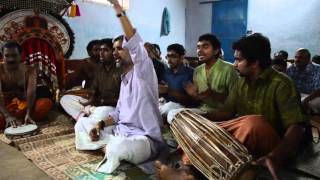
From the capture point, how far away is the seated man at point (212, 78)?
2.83 m

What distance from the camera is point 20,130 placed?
9.81ft

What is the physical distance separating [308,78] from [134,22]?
13.4 ft

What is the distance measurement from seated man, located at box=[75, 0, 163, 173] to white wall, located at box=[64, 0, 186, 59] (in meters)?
3.79

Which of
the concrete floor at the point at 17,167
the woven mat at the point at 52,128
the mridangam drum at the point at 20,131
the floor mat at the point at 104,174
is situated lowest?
the concrete floor at the point at 17,167

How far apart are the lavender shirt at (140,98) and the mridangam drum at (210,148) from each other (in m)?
0.38

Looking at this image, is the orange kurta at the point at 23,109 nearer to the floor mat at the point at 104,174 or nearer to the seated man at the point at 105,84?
the seated man at the point at 105,84

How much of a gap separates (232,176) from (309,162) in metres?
0.76

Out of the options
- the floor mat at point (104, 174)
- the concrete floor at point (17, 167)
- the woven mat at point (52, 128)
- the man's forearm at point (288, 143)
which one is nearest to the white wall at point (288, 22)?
the woven mat at point (52, 128)

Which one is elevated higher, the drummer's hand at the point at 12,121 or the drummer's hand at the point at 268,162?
the drummer's hand at the point at 268,162

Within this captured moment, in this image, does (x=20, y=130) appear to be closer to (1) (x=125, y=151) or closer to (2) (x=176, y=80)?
(1) (x=125, y=151)

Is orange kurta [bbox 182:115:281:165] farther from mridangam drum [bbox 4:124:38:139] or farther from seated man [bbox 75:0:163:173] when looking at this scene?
mridangam drum [bbox 4:124:38:139]

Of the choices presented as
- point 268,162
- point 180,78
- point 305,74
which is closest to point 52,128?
point 180,78

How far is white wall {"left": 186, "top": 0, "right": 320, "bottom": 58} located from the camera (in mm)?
6379

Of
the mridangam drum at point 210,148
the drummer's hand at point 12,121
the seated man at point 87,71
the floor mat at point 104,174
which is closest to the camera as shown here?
the mridangam drum at point 210,148
